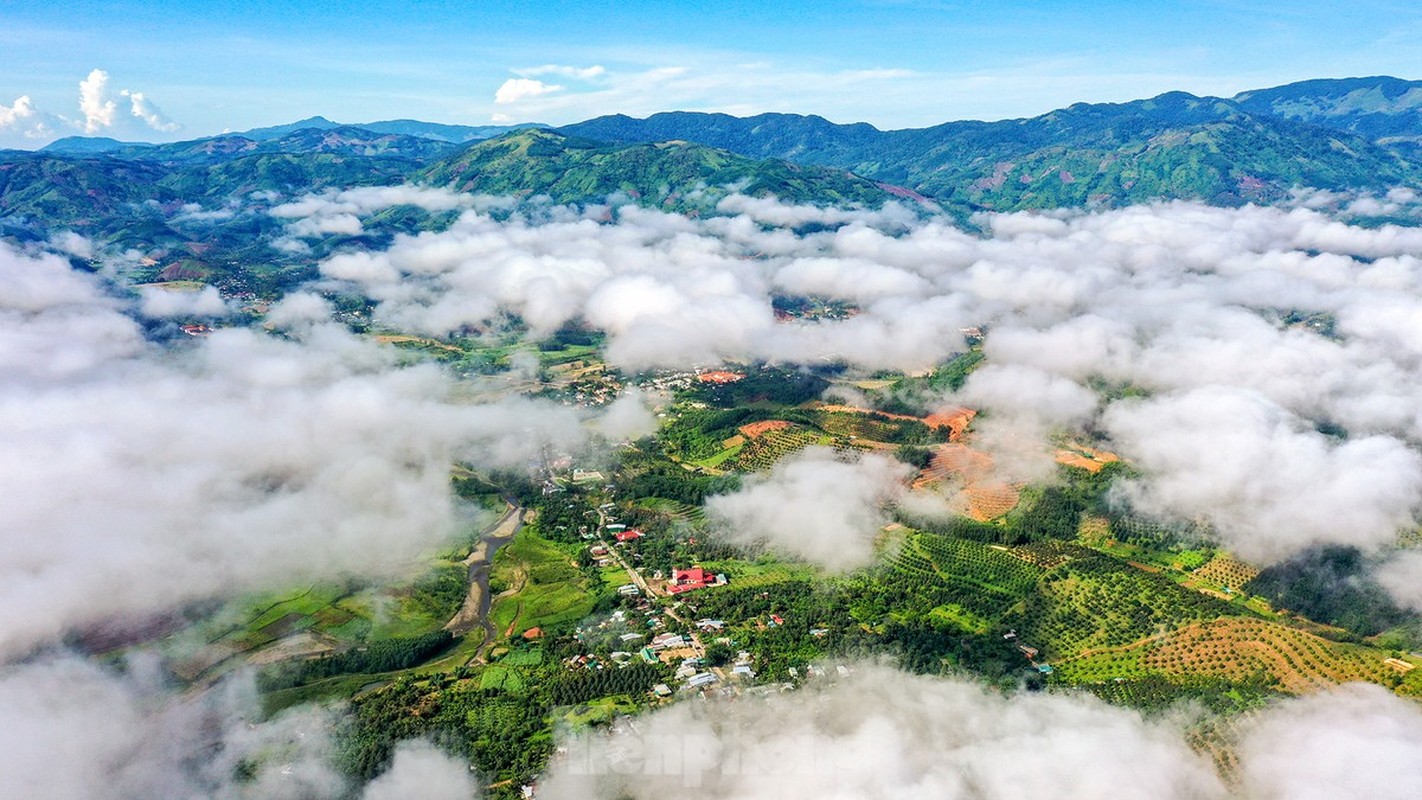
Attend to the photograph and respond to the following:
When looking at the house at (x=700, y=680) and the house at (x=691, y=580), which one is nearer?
the house at (x=700, y=680)

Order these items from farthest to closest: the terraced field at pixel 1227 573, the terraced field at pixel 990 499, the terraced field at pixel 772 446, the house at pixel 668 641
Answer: the terraced field at pixel 772 446, the terraced field at pixel 990 499, the terraced field at pixel 1227 573, the house at pixel 668 641

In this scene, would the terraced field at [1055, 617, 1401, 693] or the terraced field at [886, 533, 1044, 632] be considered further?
the terraced field at [886, 533, 1044, 632]

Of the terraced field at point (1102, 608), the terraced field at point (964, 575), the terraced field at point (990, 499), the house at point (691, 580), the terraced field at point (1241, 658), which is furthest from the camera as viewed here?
the terraced field at point (990, 499)

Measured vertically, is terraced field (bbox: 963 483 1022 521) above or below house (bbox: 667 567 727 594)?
above

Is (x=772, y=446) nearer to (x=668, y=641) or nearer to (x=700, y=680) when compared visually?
(x=668, y=641)

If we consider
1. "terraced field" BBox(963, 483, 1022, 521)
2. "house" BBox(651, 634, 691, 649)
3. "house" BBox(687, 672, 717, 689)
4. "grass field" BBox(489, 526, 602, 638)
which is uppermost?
"terraced field" BBox(963, 483, 1022, 521)

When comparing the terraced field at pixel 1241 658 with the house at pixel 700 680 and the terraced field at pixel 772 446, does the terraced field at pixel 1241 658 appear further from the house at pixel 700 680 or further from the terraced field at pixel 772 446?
the terraced field at pixel 772 446

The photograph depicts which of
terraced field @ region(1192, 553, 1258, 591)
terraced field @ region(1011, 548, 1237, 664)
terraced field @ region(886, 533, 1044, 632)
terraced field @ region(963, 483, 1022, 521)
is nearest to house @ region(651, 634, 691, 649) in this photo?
terraced field @ region(886, 533, 1044, 632)

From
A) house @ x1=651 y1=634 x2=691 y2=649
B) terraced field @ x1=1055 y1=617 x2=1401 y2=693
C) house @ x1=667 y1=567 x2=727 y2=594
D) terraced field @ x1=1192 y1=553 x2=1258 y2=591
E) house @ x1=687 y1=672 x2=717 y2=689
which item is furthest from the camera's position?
house @ x1=667 y1=567 x2=727 y2=594

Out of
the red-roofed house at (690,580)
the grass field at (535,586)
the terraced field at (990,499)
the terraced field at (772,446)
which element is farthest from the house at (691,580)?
the terraced field at (990,499)

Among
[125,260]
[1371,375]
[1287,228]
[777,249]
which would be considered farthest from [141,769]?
[1287,228]

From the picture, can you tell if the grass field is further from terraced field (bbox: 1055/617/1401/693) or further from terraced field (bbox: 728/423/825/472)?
terraced field (bbox: 1055/617/1401/693)

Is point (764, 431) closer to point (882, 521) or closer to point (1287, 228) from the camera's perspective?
point (882, 521)
